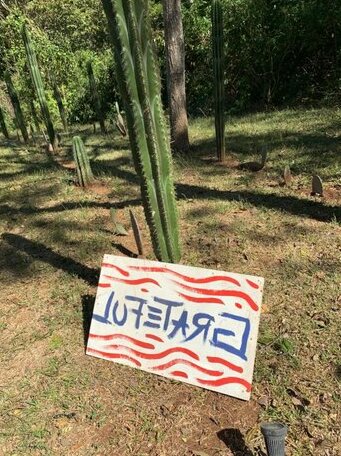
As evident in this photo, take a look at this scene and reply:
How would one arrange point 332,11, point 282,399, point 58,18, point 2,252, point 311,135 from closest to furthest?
point 282,399 < point 2,252 < point 311,135 < point 332,11 < point 58,18

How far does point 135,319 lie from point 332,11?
8134mm

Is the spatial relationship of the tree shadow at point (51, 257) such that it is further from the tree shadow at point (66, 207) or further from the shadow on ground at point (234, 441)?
the shadow on ground at point (234, 441)

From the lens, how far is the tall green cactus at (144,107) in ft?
7.30

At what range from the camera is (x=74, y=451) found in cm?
216

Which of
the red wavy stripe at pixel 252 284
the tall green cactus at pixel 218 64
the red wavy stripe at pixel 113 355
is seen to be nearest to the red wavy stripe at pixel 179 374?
the red wavy stripe at pixel 113 355

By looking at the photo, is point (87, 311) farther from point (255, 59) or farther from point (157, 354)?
point (255, 59)

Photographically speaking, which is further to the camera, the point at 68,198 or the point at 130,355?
the point at 68,198

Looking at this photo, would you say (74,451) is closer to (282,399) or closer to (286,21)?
(282,399)

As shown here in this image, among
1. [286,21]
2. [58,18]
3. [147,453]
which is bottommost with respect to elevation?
[147,453]

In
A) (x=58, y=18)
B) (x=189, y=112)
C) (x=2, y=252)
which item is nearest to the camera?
(x=2, y=252)

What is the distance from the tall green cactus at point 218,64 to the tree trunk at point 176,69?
25.0 inches

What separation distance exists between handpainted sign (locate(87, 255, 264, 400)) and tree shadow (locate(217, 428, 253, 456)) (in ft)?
0.62

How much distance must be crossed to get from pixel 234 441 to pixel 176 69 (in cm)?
508

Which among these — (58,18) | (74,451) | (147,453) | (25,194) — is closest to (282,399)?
(147,453)
